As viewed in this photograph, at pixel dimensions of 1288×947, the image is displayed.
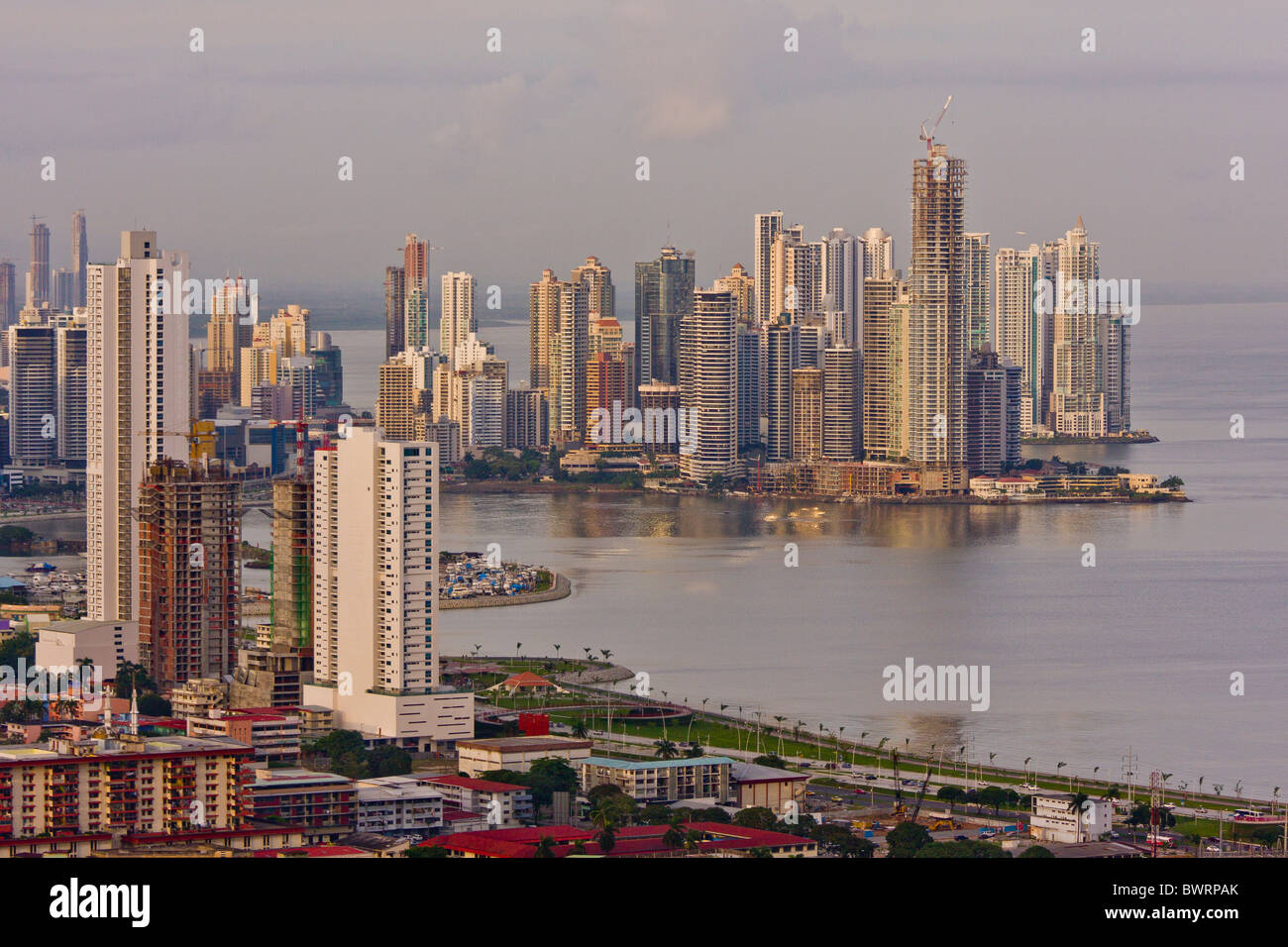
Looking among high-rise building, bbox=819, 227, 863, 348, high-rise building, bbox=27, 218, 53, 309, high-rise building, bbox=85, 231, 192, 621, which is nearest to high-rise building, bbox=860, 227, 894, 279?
high-rise building, bbox=819, 227, 863, 348

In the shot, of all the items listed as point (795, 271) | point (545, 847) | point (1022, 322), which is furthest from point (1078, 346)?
point (545, 847)

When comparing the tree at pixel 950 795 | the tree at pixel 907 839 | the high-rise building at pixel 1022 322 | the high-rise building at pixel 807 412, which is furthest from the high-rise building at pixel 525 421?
the tree at pixel 907 839

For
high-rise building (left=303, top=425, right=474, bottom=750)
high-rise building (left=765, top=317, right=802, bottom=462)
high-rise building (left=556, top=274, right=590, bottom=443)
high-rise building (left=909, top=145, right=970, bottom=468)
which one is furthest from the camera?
high-rise building (left=556, top=274, right=590, bottom=443)

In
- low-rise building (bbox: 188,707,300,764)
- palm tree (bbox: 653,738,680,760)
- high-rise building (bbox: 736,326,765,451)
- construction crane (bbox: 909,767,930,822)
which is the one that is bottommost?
construction crane (bbox: 909,767,930,822)

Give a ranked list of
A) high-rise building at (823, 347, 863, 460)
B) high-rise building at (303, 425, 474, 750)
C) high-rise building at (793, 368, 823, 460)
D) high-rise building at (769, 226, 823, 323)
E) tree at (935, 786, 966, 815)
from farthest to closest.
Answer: high-rise building at (769, 226, 823, 323) → high-rise building at (793, 368, 823, 460) → high-rise building at (823, 347, 863, 460) → high-rise building at (303, 425, 474, 750) → tree at (935, 786, 966, 815)

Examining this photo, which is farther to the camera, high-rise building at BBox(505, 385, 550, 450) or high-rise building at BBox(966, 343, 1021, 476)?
high-rise building at BBox(505, 385, 550, 450)

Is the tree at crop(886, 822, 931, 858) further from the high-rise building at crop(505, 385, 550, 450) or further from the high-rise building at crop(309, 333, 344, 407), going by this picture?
the high-rise building at crop(309, 333, 344, 407)

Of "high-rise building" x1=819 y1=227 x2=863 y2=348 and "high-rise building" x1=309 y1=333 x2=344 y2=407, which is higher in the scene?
"high-rise building" x1=819 y1=227 x2=863 y2=348
